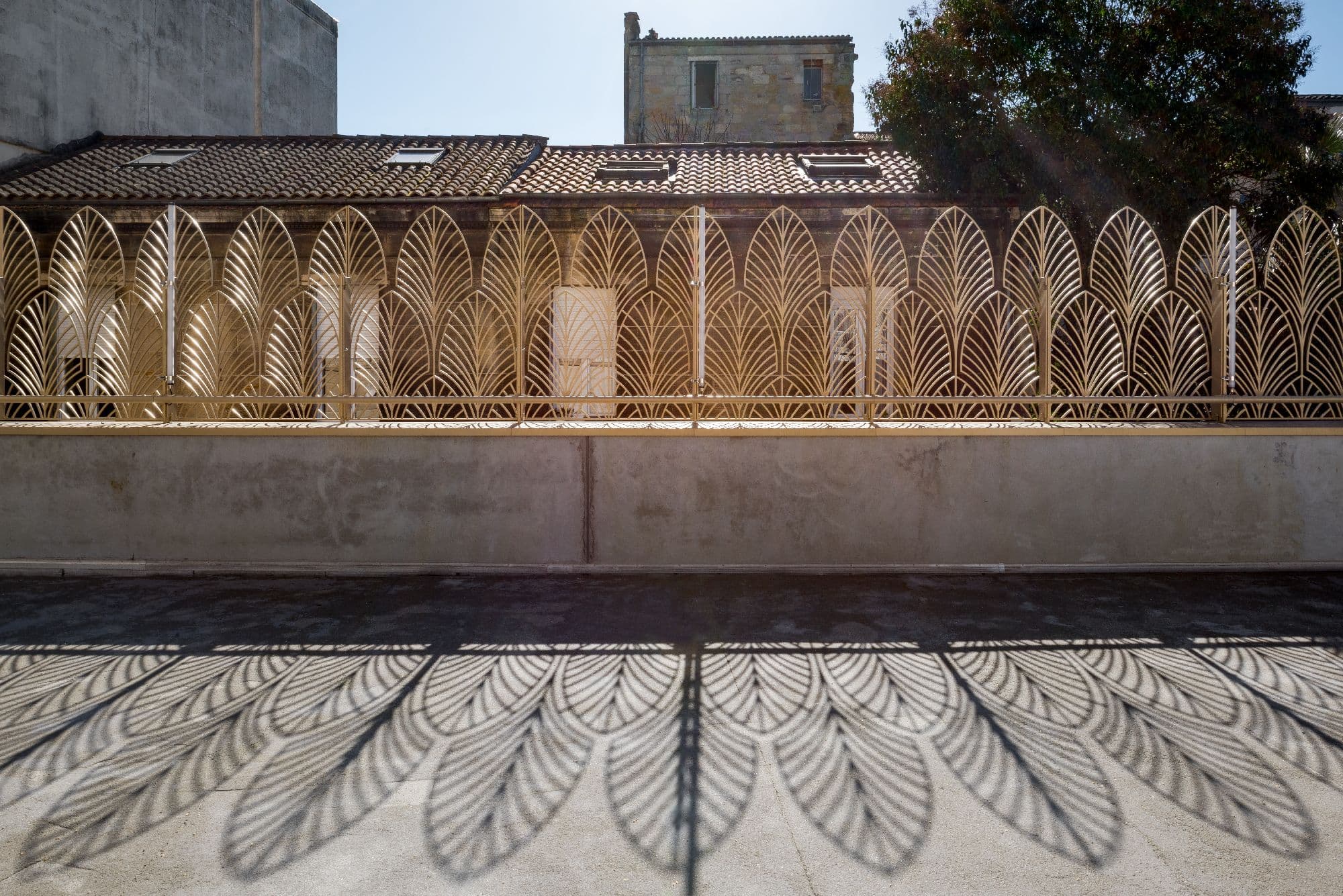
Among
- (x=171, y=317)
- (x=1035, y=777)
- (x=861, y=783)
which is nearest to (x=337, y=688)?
(x=861, y=783)

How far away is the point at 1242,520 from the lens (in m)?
5.52

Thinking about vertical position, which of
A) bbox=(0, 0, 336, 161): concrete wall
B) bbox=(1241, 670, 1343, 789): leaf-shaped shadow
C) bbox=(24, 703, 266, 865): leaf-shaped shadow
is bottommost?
bbox=(24, 703, 266, 865): leaf-shaped shadow

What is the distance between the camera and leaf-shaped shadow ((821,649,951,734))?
3.28 metres

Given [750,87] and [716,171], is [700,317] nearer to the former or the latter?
[716,171]

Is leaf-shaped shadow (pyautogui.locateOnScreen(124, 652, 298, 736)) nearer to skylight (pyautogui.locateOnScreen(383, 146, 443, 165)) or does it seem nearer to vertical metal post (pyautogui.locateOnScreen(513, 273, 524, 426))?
vertical metal post (pyautogui.locateOnScreen(513, 273, 524, 426))

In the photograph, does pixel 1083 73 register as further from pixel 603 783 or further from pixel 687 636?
pixel 603 783

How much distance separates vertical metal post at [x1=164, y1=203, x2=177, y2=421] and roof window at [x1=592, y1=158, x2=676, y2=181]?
28.6ft

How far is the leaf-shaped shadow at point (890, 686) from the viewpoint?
3.28m

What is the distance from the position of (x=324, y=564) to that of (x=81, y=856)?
3335 mm

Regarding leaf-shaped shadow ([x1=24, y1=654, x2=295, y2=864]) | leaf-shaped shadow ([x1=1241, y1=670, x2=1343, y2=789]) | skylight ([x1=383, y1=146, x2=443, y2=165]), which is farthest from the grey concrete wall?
leaf-shaped shadow ([x1=1241, y1=670, x2=1343, y2=789])

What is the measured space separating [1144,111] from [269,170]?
12871 millimetres

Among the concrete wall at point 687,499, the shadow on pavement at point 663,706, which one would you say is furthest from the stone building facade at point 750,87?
the shadow on pavement at point 663,706

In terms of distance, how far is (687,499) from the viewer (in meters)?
5.46

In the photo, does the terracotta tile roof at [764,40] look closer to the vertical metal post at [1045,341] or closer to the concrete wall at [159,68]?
the concrete wall at [159,68]
